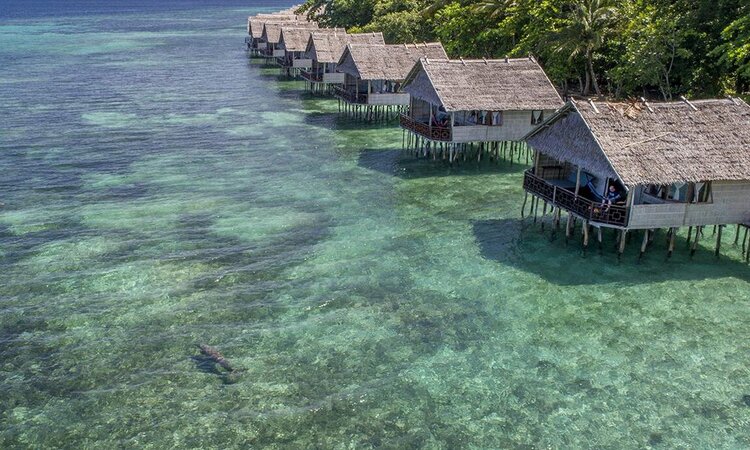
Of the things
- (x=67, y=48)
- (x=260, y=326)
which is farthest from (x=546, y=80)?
(x=67, y=48)

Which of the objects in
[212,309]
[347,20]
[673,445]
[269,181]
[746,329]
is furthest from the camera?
[347,20]

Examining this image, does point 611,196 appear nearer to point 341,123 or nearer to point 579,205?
point 579,205

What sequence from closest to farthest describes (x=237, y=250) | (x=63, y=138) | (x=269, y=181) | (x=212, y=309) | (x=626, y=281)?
(x=212, y=309), (x=626, y=281), (x=237, y=250), (x=269, y=181), (x=63, y=138)

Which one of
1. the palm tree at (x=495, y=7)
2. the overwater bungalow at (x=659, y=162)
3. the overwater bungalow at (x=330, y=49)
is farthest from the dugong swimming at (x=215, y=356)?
the palm tree at (x=495, y=7)

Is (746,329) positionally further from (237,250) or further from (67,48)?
(67,48)

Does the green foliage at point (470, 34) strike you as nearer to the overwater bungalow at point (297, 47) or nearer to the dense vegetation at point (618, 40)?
the dense vegetation at point (618, 40)
